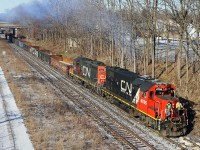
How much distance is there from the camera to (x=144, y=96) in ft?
68.4

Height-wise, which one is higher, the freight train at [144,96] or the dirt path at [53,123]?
the freight train at [144,96]

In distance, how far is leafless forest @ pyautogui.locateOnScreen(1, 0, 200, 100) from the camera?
25141 millimetres

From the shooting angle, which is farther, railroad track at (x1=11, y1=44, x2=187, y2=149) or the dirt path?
railroad track at (x1=11, y1=44, x2=187, y2=149)

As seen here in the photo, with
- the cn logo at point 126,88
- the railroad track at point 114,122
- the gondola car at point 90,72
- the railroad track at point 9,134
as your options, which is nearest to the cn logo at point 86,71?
the gondola car at point 90,72

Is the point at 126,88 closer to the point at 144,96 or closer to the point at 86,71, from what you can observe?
the point at 144,96

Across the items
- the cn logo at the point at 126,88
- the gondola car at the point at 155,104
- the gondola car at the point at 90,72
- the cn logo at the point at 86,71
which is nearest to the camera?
the gondola car at the point at 155,104

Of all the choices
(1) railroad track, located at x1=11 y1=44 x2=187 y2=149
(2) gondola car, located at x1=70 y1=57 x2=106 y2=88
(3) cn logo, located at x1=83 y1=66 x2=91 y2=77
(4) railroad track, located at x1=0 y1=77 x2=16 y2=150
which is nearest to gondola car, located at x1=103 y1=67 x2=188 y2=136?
(1) railroad track, located at x1=11 y1=44 x2=187 y2=149

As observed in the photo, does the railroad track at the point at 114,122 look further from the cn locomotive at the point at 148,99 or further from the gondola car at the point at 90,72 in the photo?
the gondola car at the point at 90,72

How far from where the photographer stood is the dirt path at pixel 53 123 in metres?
17.6

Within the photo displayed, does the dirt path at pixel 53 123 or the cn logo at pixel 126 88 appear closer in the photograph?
the dirt path at pixel 53 123

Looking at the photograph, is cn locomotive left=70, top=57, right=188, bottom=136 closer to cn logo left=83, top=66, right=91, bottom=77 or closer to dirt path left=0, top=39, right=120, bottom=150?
dirt path left=0, top=39, right=120, bottom=150

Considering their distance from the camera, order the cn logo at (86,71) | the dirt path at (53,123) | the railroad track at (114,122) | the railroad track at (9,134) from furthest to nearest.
→ the cn logo at (86,71) < the railroad track at (114,122) < the dirt path at (53,123) < the railroad track at (9,134)

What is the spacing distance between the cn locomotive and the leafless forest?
3908mm

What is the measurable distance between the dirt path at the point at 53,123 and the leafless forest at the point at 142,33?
9279 mm
